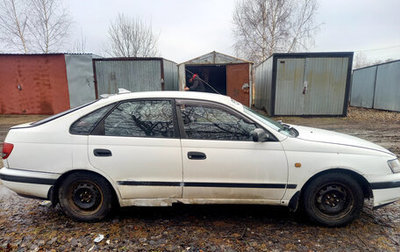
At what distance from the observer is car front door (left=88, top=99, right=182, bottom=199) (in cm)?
237

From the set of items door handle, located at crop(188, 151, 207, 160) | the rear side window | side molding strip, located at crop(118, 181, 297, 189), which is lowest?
side molding strip, located at crop(118, 181, 297, 189)

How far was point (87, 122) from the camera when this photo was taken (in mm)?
2479

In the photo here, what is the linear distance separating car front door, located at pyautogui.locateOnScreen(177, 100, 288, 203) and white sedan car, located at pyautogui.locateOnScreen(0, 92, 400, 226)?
1 centimetres

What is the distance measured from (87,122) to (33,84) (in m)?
12.2

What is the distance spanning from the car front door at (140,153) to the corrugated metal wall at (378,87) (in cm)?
1439

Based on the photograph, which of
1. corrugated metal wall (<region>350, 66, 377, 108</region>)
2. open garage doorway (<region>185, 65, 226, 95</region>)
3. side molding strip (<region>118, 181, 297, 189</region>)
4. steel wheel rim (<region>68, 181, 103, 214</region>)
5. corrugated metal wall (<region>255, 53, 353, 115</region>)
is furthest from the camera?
open garage doorway (<region>185, 65, 226, 95</region>)

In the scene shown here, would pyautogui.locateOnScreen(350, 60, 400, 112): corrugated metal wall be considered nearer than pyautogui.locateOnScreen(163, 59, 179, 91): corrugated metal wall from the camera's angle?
No

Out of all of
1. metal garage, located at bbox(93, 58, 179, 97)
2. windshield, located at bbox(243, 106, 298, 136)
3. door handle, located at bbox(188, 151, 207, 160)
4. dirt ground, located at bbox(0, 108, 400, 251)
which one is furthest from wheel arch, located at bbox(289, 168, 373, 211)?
metal garage, located at bbox(93, 58, 179, 97)

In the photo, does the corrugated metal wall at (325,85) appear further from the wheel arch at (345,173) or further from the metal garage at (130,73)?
the wheel arch at (345,173)

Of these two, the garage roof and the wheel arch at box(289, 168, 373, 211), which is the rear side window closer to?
the wheel arch at box(289, 168, 373, 211)

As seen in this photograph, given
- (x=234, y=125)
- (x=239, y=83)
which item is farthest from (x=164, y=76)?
(x=234, y=125)

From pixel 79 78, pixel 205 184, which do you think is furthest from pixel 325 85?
pixel 79 78

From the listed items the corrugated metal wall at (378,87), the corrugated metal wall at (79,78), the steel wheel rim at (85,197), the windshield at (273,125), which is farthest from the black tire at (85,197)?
the corrugated metal wall at (378,87)

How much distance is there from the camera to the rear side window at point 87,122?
245 cm
